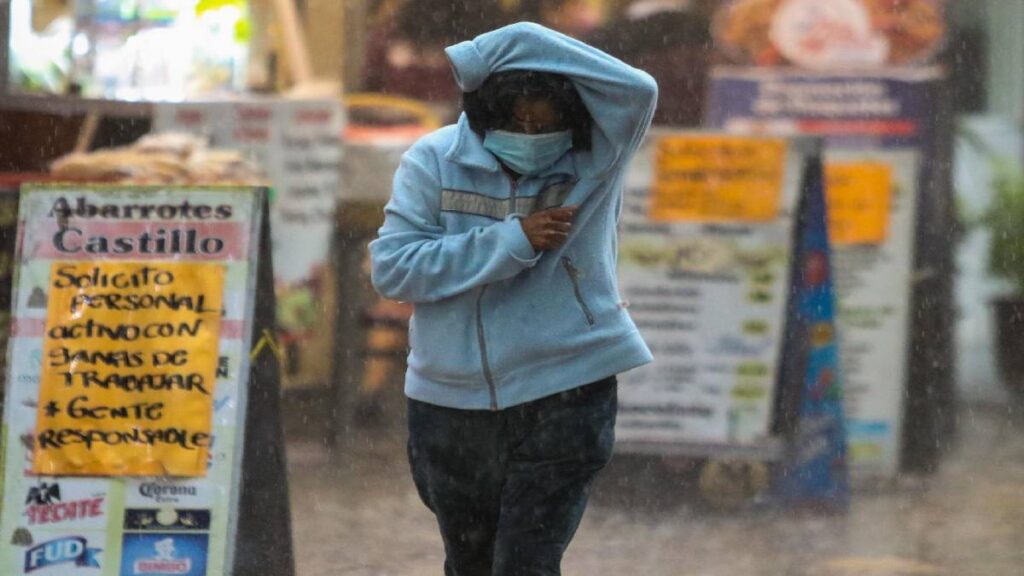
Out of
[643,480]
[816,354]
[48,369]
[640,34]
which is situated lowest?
[643,480]

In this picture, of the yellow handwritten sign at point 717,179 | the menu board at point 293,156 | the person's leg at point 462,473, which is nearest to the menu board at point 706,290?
the yellow handwritten sign at point 717,179

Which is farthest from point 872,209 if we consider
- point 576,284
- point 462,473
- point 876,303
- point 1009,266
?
point 462,473

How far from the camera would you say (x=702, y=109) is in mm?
8875

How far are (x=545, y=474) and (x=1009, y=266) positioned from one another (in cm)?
804

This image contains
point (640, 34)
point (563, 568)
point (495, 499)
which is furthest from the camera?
point (640, 34)

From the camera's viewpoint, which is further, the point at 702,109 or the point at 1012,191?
the point at 1012,191

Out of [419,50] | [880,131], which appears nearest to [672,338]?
[880,131]

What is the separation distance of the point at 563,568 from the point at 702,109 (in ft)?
11.9

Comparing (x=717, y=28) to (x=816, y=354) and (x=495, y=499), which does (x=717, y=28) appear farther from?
(x=495, y=499)

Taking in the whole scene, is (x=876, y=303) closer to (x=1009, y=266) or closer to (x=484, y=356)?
(x=1009, y=266)

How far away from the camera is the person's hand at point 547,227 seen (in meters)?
3.57

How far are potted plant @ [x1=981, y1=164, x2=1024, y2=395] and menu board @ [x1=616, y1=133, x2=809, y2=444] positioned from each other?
14.1ft

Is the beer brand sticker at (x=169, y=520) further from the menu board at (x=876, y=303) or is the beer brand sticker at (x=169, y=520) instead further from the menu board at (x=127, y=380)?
the menu board at (x=876, y=303)

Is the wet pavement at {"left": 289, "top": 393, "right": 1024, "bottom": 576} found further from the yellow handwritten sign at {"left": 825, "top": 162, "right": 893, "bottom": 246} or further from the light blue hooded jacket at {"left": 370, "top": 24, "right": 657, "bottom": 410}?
the light blue hooded jacket at {"left": 370, "top": 24, "right": 657, "bottom": 410}
